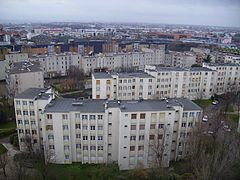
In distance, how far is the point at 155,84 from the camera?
34.8 m

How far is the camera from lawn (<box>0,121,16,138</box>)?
83.9ft

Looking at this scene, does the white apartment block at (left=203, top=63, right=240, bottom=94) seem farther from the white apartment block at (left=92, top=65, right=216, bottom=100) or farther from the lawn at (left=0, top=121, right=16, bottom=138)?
the lawn at (left=0, top=121, right=16, bottom=138)

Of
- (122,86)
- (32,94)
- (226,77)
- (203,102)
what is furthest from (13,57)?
(226,77)

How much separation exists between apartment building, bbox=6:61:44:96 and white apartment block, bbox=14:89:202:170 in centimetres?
1516

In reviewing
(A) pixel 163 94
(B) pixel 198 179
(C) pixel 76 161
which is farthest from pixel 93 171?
(A) pixel 163 94

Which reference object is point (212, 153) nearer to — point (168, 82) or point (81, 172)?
point (81, 172)

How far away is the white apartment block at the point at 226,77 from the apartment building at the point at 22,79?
2670cm

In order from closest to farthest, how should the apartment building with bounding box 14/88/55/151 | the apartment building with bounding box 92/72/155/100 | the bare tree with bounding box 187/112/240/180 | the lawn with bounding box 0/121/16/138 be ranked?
1. the bare tree with bounding box 187/112/240/180
2. the apartment building with bounding box 14/88/55/151
3. the lawn with bounding box 0/121/16/138
4. the apartment building with bounding box 92/72/155/100

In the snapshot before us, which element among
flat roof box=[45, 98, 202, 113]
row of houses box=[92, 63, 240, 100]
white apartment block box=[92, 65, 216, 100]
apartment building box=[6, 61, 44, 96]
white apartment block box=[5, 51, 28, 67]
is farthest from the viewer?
white apartment block box=[5, 51, 28, 67]

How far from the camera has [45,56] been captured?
50656mm

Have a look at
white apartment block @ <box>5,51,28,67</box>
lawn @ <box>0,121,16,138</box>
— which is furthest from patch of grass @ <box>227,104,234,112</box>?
white apartment block @ <box>5,51,28,67</box>

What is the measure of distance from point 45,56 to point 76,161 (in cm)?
3418

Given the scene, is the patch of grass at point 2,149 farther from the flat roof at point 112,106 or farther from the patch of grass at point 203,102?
the patch of grass at point 203,102

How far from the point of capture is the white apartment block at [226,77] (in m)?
39.5
